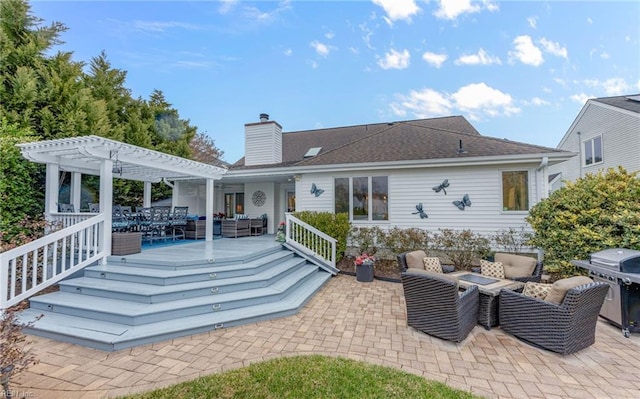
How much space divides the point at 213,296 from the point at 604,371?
18.5 ft

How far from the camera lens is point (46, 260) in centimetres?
474

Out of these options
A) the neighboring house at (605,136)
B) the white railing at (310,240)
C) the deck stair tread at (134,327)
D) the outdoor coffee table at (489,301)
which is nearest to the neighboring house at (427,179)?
the white railing at (310,240)

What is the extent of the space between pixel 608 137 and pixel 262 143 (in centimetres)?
1721

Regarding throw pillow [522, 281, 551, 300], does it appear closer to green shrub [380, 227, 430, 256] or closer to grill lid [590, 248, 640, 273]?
grill lid [590, 248, 640, 273]

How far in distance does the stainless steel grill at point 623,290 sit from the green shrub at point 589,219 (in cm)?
135

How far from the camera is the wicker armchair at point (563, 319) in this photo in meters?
3.49

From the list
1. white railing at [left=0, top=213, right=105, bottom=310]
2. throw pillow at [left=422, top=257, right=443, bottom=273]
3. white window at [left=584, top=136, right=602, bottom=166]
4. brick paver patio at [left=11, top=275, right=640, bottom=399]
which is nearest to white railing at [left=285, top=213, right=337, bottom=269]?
throw pillow at [left=422, top=257, right=443, bottom=273]

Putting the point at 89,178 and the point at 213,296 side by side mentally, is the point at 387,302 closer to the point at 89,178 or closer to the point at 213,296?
the point at 213,296

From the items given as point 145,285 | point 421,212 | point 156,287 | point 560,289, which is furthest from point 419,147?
point 145,285

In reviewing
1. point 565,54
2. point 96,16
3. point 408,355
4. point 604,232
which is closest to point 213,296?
point 408,355

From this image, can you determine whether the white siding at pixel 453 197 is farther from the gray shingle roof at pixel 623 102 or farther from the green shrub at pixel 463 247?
the gray shingle roof at pixel 623 102

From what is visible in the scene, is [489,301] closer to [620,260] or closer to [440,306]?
[440,306]

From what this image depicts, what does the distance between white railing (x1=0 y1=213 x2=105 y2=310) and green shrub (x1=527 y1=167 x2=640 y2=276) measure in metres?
10.3

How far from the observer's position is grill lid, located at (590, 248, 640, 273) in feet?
13.9
